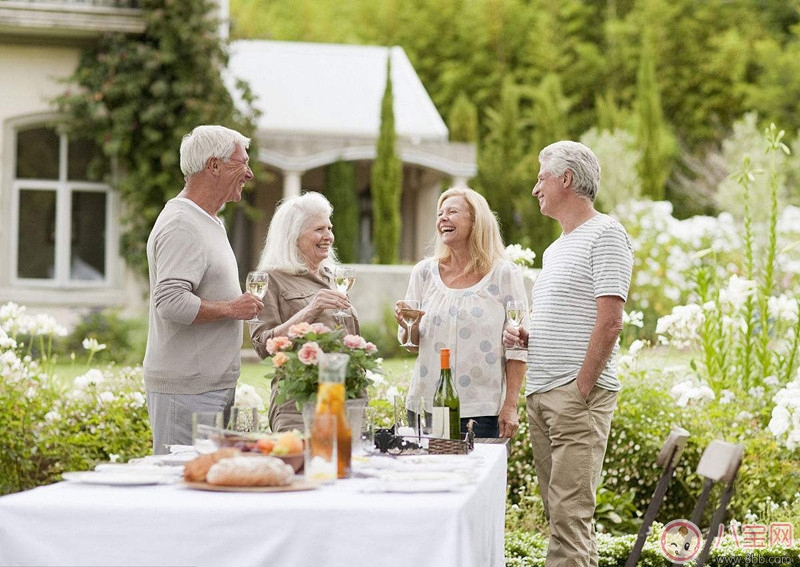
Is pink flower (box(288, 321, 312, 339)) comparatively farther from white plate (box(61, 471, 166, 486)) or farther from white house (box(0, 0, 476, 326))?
white house (box(0, 0, 476, 326))

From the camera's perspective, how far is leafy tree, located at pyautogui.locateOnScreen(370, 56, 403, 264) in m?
17.6

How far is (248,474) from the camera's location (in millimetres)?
2930

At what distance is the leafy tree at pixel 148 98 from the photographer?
1435cm

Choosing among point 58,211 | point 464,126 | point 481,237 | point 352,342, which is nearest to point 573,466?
point 481,237

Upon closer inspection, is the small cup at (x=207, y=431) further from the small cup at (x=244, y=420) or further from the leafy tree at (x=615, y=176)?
the leafy tree at (x=615, y=176)

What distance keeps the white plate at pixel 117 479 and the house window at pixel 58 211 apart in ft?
40.0

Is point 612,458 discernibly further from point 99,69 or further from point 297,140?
point 297,140

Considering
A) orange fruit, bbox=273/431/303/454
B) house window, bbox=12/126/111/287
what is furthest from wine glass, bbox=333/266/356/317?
house window, bbox=12/126/111/287

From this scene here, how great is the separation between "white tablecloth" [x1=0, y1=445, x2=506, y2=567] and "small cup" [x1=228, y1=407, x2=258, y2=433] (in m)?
0.53

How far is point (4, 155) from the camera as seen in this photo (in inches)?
576

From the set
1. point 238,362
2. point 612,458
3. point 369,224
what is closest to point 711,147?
point 369,224

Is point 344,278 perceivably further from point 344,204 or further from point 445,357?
point 344,204

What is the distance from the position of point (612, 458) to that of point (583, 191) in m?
2.30

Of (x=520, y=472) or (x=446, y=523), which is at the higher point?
(x=446, y=523)
